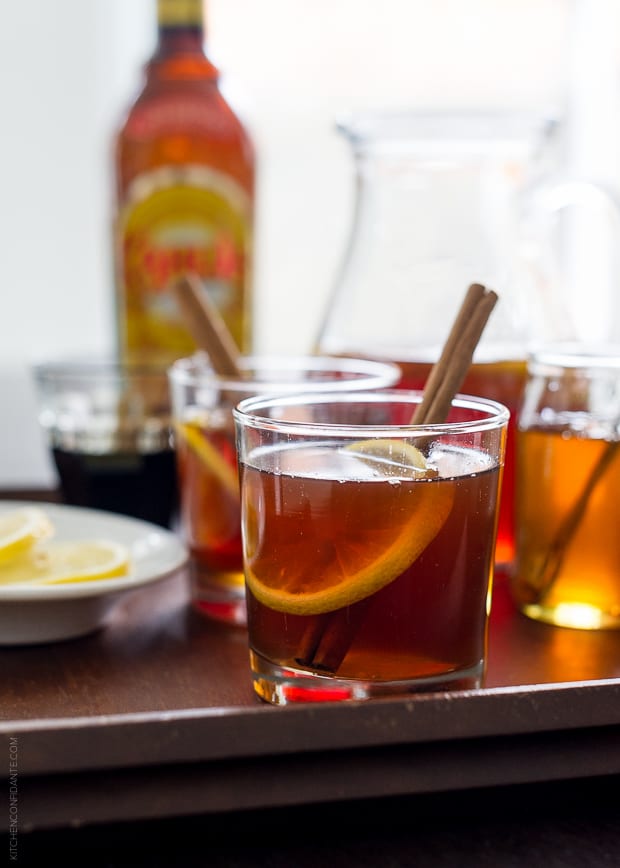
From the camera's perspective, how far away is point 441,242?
2.57ft

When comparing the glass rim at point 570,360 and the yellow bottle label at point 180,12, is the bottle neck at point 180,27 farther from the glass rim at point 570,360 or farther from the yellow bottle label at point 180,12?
the glass rim at point 570,360

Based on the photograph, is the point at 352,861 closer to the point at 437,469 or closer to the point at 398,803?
the point at 398,803

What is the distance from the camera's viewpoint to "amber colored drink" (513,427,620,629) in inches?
25.9

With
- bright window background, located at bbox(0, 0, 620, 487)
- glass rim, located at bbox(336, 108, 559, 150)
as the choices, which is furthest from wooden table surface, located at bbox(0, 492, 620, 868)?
bright window background, located at bbox(0, 0, 620, 487)

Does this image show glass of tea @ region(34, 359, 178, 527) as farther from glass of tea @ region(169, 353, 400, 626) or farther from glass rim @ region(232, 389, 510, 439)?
glass rim @ region(232, 389, 510, 439)

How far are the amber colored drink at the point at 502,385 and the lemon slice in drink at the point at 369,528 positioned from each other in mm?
239

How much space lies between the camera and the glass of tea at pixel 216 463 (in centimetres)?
68

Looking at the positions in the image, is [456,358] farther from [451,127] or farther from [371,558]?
[451,127]

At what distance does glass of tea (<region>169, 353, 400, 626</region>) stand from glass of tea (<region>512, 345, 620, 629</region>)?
10 cm

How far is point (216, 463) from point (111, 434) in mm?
186

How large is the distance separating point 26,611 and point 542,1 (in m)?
1.23

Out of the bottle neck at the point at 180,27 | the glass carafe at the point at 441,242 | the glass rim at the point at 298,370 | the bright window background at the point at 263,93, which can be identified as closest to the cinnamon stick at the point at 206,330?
the glass rim at the point at 298,370

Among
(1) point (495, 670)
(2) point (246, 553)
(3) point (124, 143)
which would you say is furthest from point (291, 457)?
(3) point (124, 143)

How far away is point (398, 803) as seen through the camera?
559 millimetres
